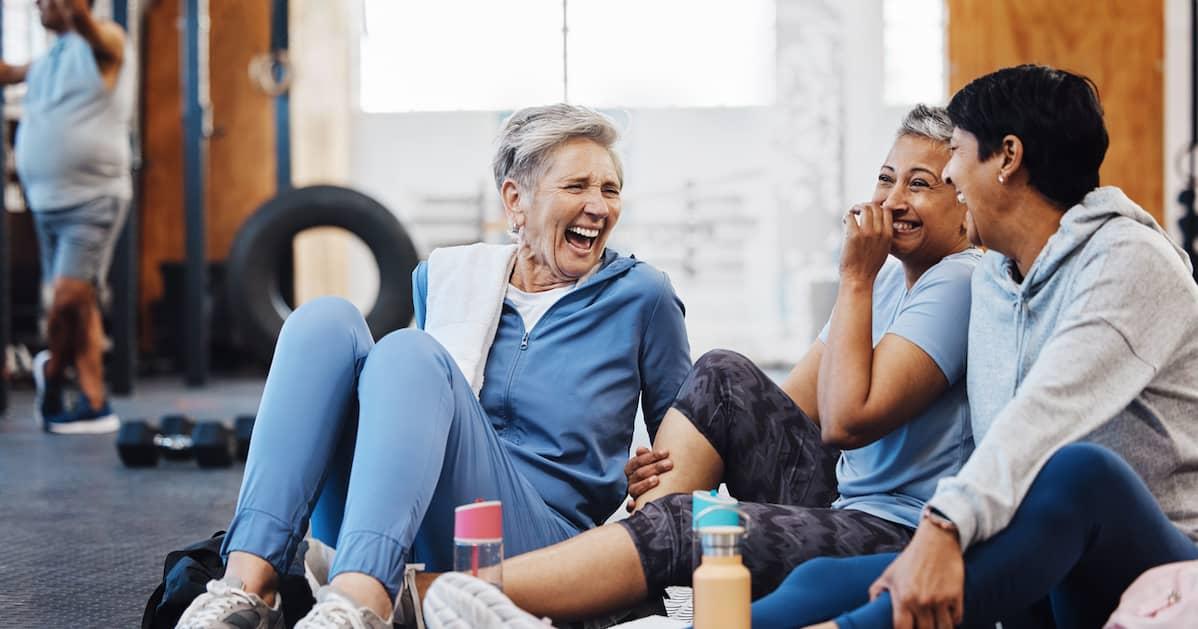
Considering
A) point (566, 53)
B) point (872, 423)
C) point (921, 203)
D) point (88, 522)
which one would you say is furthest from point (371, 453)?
point (566, 53)

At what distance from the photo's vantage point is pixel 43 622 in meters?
1.93

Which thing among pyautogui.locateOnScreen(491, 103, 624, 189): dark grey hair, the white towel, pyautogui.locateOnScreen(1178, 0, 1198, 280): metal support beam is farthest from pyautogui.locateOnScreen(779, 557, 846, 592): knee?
pyautogui.locateOnScreen(1178, 0, 1198, 280): metal support beam

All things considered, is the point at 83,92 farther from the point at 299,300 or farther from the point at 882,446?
the point at 882,446

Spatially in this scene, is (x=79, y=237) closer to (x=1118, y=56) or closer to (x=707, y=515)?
(x=707, y=515)

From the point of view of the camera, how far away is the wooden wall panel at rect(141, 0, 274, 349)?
7449 millimetres

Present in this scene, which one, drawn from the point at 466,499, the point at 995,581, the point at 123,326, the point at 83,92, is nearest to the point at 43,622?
the point at 466,499

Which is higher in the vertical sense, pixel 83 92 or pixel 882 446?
pixel 83 92

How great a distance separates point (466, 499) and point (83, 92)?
3.45m

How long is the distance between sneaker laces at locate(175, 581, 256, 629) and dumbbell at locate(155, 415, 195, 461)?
91.5 inches

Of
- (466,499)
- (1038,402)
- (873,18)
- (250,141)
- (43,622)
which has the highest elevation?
(873,18)

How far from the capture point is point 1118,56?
649 cm

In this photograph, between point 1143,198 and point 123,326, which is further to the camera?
point 1143,198

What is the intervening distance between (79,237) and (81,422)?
0.63 meters

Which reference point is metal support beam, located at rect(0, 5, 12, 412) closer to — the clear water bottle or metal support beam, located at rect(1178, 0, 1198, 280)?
the clear water bottle
